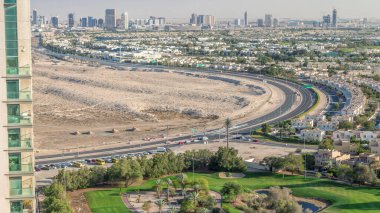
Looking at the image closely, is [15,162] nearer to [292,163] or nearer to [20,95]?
[20,95]

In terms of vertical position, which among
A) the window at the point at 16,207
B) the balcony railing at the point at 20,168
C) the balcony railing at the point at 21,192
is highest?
the balcony railing at the point at 20,168

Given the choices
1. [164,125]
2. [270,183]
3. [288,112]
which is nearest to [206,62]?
[288,112]

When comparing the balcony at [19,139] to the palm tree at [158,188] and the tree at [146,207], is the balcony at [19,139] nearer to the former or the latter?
the tree at [146,207]

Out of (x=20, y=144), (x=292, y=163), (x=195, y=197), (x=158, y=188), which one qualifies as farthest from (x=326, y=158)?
(x=20, y=144)

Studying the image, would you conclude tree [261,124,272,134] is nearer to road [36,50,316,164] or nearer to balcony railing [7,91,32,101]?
road [36,50,316,164]

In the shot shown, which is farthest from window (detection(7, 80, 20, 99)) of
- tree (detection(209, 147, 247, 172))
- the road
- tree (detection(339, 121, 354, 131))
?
tree (detection(339, 121, 354, 131))

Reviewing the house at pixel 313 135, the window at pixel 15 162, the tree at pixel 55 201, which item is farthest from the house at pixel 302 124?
the window at pixel 15 162

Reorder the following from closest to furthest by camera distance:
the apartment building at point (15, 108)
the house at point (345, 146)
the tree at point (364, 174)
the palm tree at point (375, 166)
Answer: the apartment building at point (15, 108), the tree at point (364, 174), the palm tree at point (375, 166), the house at point (345, 146)
